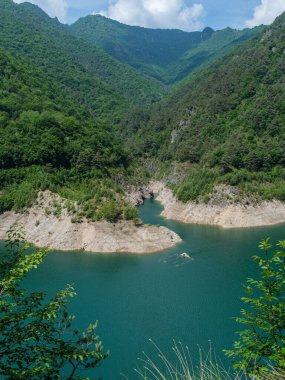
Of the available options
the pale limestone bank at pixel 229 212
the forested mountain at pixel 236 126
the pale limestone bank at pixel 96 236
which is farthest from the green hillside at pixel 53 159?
the forested mountain at pixel 236 126

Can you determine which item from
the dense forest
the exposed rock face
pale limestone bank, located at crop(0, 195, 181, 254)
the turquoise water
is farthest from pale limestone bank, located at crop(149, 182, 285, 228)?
pale limestone bank, located at crop(0, 195, 181, 254)

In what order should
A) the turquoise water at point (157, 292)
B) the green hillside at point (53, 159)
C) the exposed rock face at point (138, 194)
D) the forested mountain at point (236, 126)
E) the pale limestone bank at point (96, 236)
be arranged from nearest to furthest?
the turquoise water at point (157, 292)
the pale limestone bank at point (96, 236)
the green hillside at point (53, 159)
the forested mountain at point (236, 126)
the exposed rock face at point (138, 194)

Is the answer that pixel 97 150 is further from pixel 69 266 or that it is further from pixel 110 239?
pixel 69 266

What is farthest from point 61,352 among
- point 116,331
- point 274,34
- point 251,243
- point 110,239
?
point 274,34

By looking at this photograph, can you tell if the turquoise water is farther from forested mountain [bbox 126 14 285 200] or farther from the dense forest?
forested mountain [bbox 126 14 285 200]

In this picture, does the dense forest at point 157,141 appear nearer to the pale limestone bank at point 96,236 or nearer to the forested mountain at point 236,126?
the forested mountain at point 236,126

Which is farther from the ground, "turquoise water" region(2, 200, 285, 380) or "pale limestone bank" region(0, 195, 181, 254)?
"pale limestone bank" region(0, 195, 181, 254)
